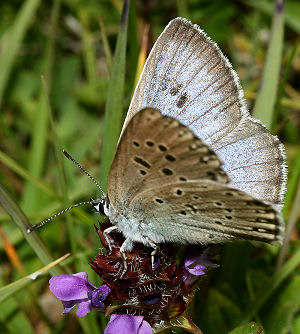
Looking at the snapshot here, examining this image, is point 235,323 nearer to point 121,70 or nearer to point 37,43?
point 121,70

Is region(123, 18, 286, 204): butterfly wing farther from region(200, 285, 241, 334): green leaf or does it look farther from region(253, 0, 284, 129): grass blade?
region(200, 285, 241, 334): green leaf

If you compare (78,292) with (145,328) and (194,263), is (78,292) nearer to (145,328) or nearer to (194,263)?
(145,328)

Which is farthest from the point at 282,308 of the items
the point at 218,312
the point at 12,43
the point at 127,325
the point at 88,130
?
the point at 12,43

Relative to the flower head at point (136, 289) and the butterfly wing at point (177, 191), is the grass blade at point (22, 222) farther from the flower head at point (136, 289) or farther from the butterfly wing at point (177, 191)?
the butterfly wing at point (177, 191)

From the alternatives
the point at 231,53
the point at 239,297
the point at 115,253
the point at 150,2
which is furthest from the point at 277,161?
the point at 150,2

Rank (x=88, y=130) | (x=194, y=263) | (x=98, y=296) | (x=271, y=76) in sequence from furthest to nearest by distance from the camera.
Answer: (x=88, y=130) < (x=271, y=76) < (x=194, y=263) < (x=98, y=296)

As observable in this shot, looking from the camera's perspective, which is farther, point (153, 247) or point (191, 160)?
point (153, 247)

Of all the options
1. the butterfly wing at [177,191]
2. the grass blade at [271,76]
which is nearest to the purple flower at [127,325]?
the butterfly wing at [177,191]
